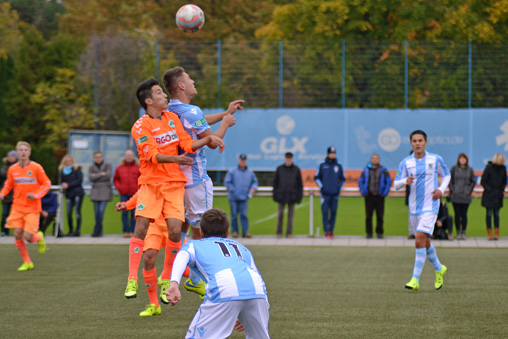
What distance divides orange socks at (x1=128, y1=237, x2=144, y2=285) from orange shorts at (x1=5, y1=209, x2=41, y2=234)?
5221mm

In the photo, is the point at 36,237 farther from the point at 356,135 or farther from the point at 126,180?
the point at 356,135

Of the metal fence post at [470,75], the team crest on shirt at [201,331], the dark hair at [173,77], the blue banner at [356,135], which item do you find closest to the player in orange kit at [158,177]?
the dark hair at [173,77]

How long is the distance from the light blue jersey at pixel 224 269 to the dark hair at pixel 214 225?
0.16ft

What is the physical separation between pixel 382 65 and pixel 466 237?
1553 centimetres

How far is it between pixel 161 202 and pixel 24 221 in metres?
5.60

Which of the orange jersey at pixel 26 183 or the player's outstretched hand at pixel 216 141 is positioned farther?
the orange jersey at pixel 26 183

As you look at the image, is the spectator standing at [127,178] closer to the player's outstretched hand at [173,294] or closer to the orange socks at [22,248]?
the orange socks at [22,248]

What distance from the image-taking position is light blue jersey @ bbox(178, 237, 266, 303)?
5285 millimetres

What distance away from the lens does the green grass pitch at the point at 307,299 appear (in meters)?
7.83

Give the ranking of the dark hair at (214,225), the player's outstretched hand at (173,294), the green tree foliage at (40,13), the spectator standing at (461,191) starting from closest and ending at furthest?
the player's outstretched hand at (173,294)
the dark hair at (214,225)
the spectator standing at (461,191)
the green tree foliage at (40,13)

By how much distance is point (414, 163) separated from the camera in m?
10.8

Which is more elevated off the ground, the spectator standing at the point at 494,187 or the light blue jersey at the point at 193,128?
the light blue jersey at the point at 193,128

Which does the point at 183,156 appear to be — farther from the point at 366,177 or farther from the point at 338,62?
the point at 338,62

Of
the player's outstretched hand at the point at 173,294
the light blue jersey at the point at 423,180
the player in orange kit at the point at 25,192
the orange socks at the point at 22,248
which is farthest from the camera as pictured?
the orange socks at the point at 22,248
